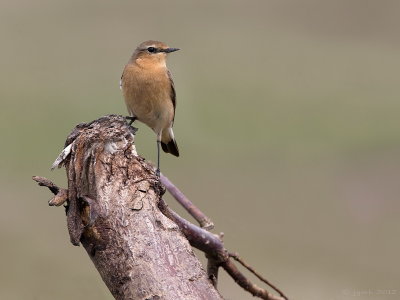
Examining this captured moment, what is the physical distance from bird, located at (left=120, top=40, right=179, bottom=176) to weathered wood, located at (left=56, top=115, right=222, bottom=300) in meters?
2.47

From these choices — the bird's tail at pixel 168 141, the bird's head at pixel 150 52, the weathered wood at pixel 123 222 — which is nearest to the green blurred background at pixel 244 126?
the bird's tail at pixel 168 141

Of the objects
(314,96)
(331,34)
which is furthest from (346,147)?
(331,34)

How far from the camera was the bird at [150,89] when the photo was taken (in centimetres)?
705

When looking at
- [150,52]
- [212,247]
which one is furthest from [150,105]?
[212,247]

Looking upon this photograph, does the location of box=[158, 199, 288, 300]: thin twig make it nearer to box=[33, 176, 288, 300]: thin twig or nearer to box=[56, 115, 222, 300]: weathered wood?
box=[33, 176, 288, 300]: thin twig

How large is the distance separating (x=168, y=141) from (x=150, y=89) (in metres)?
0.57

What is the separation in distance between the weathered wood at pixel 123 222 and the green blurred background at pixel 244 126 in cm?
289

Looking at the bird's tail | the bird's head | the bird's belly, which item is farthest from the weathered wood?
the bird's tail

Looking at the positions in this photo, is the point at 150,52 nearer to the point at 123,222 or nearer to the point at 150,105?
the point at 150,105

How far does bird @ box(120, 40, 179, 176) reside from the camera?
7.05m

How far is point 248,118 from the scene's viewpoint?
1691cm

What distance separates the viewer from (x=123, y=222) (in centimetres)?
425

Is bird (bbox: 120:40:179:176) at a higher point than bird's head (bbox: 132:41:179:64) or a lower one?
lower

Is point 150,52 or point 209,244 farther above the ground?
point 150,52
